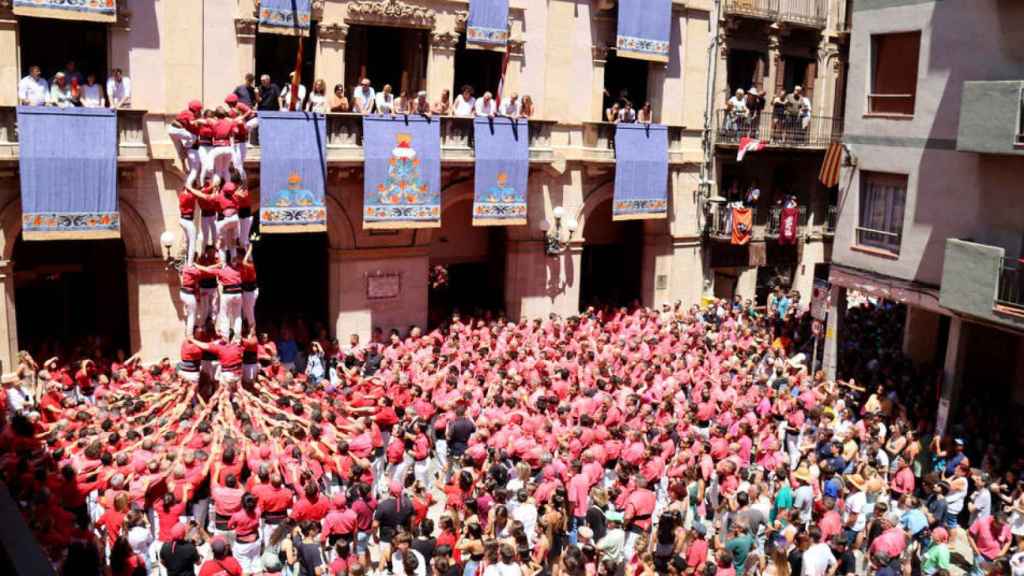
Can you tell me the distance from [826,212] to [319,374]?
2010cm

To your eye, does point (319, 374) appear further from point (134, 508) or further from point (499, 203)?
point (134, 508)

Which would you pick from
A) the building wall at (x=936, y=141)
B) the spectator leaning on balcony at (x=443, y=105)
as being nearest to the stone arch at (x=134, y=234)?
the spectator leaning on balcony at (x=443, y=105)

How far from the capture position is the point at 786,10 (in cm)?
3334

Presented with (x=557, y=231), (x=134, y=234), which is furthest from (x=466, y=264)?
(x=134, y=234)

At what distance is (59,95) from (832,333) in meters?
18.6

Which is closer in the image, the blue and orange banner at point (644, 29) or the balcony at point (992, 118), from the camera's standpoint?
the balcony at point (992, 118)

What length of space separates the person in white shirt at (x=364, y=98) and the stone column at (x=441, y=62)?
2081 millimetres

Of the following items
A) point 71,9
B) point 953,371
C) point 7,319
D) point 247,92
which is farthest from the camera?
point 7,319

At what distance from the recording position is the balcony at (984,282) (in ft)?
64.3

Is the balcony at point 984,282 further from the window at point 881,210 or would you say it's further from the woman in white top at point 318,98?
the woman in white top at point 318,98

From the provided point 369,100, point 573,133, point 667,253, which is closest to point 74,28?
point 369,100

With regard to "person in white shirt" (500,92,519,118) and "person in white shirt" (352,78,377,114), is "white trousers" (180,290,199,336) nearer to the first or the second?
"person in white shirt" (352,78,377,114)

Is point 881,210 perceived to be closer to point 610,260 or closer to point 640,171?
point 640,171

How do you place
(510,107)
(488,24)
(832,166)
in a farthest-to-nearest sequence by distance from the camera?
(510,107)
(488,24)
(832,166)
